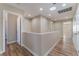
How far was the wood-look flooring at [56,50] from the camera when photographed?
5.28 ft

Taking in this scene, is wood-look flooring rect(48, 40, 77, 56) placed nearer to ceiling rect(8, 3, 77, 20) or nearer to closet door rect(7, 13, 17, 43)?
ceiling rect(8, 3, 77, 20)

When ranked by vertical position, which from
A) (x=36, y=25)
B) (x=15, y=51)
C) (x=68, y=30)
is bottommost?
(x=15, y=51)

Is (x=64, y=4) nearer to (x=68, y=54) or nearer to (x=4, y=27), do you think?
(x=68, y=54)

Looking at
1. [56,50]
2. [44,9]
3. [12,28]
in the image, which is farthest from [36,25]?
[56,50]

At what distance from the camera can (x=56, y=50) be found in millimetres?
1655

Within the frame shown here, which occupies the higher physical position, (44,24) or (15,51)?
(44,24)

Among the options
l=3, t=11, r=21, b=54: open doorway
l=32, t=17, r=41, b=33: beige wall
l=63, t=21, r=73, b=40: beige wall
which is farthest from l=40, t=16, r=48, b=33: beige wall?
l=3, t=11, r=21, b=54: open doorway

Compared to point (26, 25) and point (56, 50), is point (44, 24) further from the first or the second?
point (56, 50)

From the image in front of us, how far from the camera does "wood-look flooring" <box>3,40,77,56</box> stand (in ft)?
5.28

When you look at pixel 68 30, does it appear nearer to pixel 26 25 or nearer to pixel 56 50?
pixel 56 50

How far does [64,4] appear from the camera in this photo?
1616 millimetres

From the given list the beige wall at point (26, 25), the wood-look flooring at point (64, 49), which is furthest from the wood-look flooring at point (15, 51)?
the wood-look flooring at point (64, 49)

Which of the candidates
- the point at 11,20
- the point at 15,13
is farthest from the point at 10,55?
the point at 15,13

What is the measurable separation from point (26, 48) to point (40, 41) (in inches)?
13.5
